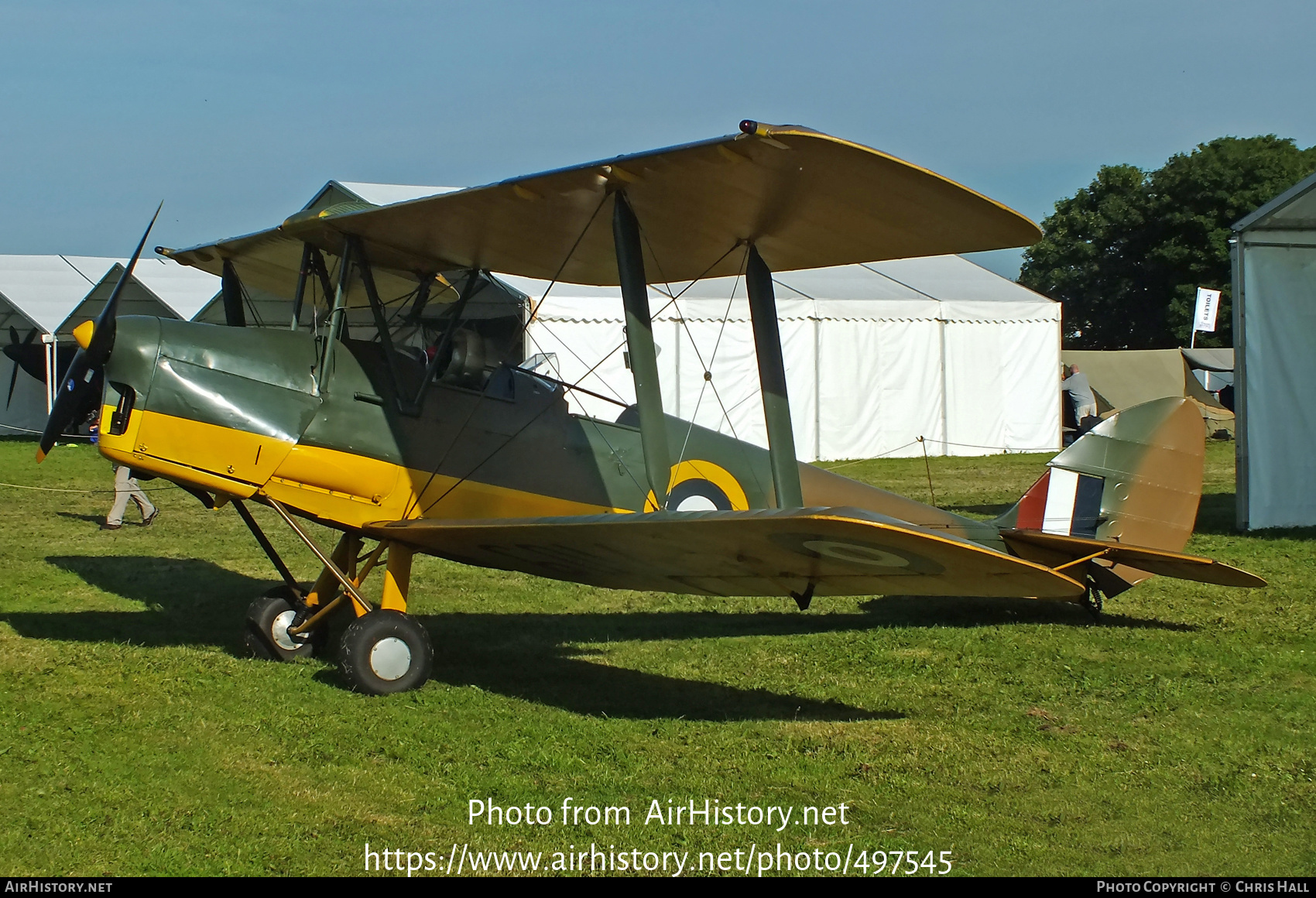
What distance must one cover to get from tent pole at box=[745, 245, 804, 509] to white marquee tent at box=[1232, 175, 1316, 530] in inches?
265

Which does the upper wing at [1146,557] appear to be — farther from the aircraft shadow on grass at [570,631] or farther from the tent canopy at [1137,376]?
the tent canopy at [1137,376]

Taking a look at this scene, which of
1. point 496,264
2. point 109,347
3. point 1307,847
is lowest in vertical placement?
point 1307,847

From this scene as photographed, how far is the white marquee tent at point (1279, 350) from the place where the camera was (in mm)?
10648

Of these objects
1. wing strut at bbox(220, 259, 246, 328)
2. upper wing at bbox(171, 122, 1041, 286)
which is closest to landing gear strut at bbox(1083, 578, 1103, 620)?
upper wing at bbox(171, 122, 1041, 286)

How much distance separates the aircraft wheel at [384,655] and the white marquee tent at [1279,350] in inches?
326

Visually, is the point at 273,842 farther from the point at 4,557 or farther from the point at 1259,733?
the point at 4,557

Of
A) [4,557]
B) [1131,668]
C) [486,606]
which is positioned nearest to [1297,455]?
[1131,668]

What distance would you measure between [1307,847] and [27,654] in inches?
232

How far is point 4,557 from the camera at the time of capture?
9.52 metres

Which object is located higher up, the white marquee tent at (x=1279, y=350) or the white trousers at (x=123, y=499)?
the white marquee tent at (x=1279, y=350)

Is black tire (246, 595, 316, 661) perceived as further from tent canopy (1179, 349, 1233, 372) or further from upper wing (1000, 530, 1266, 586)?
tent canopy (1179, 349, 1233, 372)

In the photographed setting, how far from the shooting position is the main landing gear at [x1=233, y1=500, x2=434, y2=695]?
17.8ft

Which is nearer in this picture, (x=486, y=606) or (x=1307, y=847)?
(x=1307, y=847)

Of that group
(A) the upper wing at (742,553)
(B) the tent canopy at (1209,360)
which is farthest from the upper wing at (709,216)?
(B) the tent canopy at (1209,360)
